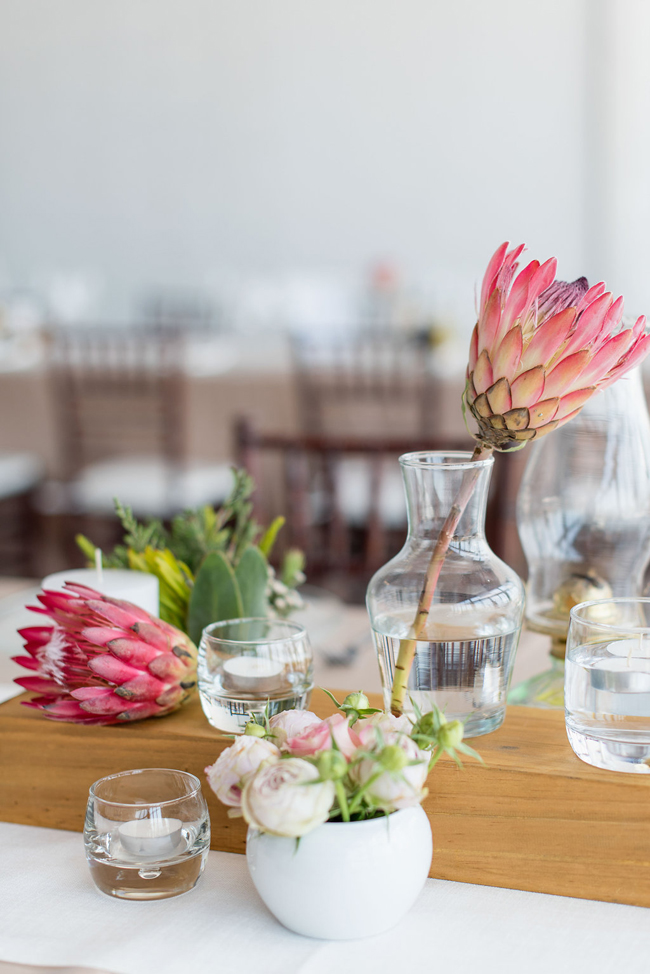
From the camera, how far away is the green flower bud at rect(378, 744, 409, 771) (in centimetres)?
41

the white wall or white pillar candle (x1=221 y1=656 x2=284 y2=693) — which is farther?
the white wall

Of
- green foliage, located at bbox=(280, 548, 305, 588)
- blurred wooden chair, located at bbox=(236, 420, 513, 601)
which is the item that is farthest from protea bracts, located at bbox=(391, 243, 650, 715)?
blurred wooden chair, located at bbox=(236, 420, 513, 601)

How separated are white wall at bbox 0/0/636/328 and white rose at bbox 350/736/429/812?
11.7ft

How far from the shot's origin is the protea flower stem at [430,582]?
1.66 feet

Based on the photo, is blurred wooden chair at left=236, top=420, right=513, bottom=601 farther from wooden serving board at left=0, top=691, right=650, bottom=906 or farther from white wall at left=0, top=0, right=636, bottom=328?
white wall at left=0, top=0, right=636, bottom=328

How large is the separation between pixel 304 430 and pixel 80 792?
189 cm

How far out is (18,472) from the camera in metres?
2.61

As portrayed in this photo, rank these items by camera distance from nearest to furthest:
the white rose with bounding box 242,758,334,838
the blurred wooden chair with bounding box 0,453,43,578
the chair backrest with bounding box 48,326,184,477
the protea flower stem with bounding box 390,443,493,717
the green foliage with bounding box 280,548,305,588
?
the white rose with bounding box 242,758,334,838 → the protea flower stem with bounding box 390,443,493,717 → the green foliage with bounding box 280,548,305,588 → the chair backrest with bounding box 48,326,184,477 → the blurred wooden chair with bounding box 0,453,43,578

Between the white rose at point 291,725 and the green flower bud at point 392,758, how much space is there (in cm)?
5

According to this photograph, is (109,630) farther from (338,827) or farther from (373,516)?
(373,516)

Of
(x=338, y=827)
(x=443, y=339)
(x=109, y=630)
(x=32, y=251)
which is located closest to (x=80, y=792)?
(x=109, y=630)

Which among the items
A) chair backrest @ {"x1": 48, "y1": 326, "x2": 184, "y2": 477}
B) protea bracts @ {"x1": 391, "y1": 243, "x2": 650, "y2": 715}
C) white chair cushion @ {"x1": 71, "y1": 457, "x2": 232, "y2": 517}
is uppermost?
protea bracts @ {"x1": 391, "y1": 243, "x2": 650, "y2": 715}

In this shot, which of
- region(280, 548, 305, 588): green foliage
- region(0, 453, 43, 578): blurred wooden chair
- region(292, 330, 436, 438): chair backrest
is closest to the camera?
region(280, 548, 305, 588): green foliage

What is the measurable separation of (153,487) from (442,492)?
6.81 ft
